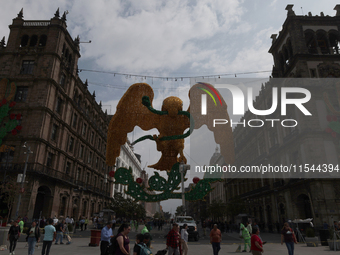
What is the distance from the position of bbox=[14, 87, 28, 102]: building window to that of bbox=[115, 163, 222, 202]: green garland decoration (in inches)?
938

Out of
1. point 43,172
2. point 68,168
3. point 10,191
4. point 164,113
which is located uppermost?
point 68,168

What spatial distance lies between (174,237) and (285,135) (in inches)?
1173

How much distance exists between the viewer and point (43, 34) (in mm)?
34500

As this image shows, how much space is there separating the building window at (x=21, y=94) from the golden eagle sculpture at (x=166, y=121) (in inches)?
889

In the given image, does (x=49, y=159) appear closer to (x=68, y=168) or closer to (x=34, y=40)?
(x=68, y=168)

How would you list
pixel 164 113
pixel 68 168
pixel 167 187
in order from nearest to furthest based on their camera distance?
pixel 167 187 → pixel 164 113 → pixel 68 168

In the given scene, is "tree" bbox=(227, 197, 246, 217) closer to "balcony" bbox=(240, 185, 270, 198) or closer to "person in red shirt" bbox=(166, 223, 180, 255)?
"balcony" bbox=(240, 185, 270, 198)

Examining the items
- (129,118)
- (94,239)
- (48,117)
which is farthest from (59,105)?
(94,239)

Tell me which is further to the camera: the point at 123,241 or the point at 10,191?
the point at 10,191

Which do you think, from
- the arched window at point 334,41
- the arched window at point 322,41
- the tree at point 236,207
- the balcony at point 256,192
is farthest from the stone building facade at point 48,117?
the arched window at point 334,41

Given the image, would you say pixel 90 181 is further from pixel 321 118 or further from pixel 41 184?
pixel 321 118

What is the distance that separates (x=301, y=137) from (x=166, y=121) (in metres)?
20.9

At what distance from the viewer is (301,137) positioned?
28172 millimetres

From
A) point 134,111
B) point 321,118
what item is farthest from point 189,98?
point 321,118
